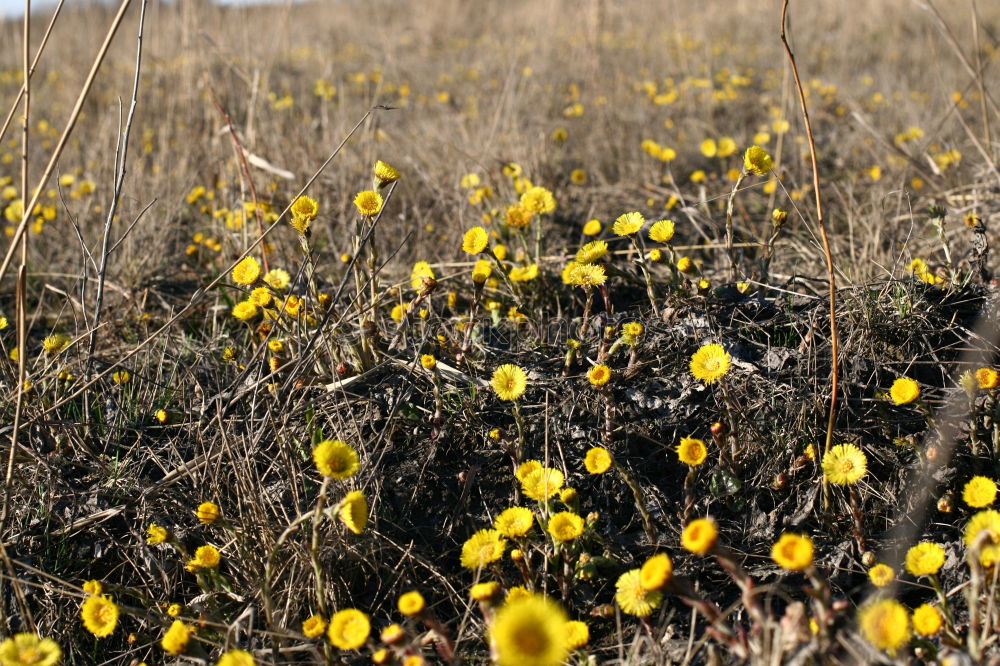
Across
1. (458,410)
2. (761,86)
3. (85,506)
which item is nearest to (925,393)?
(458,410)

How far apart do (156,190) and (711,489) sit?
303cm

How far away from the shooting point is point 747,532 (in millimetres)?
1711

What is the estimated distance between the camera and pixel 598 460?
5.42ft

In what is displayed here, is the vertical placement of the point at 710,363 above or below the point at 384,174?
below

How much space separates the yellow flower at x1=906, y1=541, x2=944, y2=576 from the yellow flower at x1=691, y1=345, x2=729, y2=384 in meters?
0.53

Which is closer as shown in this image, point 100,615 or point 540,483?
point 100,615

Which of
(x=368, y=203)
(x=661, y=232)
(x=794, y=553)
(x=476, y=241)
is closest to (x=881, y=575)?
(x=794, y=553)

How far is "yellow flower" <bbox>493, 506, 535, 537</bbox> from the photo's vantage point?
1.53 metres

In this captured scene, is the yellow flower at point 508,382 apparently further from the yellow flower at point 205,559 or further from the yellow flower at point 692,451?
the yellow flower at point 205,559

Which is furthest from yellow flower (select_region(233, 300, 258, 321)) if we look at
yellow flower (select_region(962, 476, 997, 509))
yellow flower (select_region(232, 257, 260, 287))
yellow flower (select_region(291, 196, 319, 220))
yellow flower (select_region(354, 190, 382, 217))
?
yellow flower (select_region(962, 476, 997, 509))

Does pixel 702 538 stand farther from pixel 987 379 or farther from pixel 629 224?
pixel 629 224

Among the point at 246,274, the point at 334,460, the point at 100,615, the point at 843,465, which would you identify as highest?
the point at 246,274

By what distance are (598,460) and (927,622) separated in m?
0.68

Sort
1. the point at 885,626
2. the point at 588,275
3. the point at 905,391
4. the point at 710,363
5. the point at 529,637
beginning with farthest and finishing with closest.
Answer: the point at 588,275, the point at 710,363, the point at 905,391, the point at 885,626, the point at 529,637
